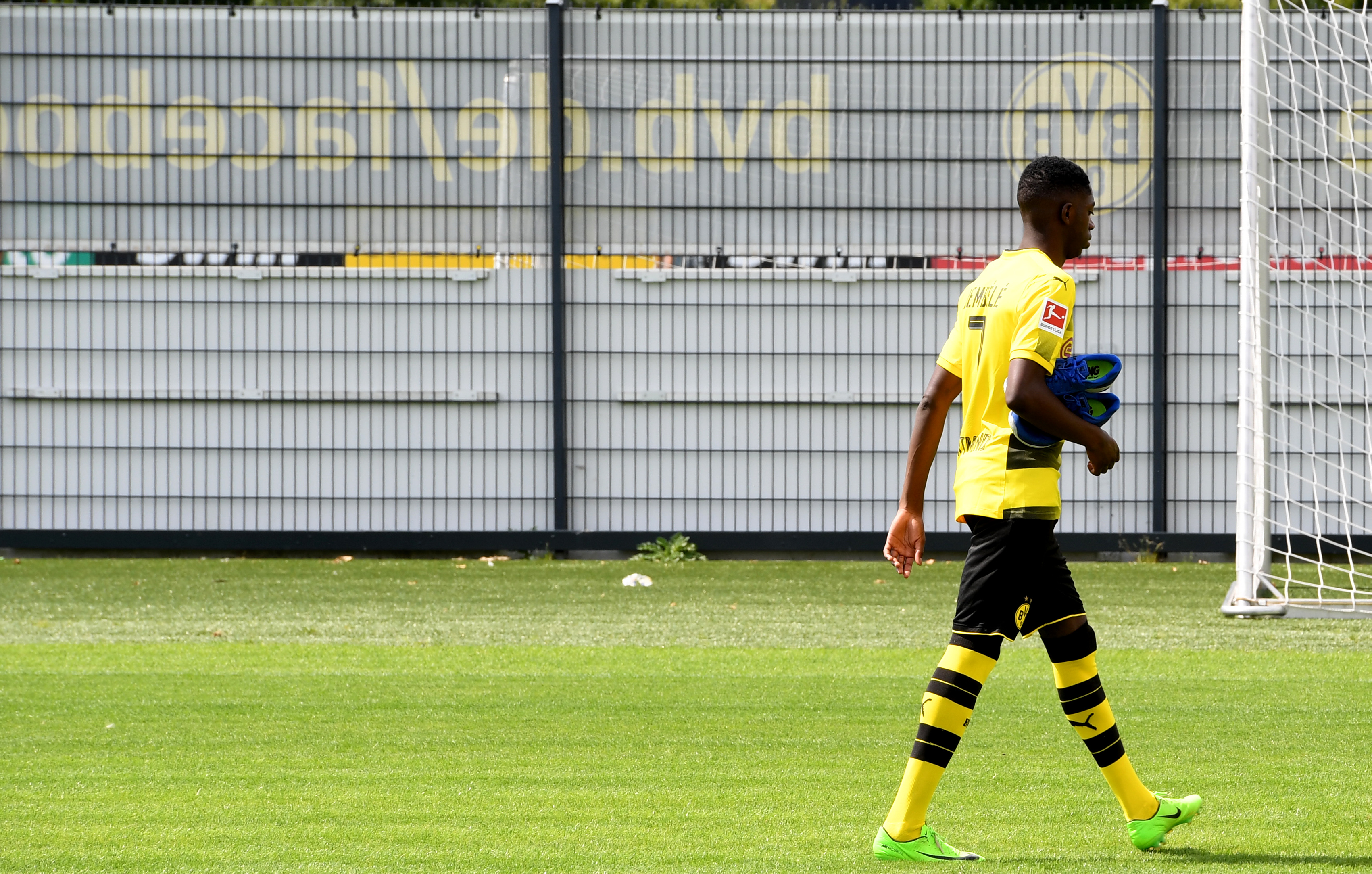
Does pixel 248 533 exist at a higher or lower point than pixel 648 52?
lower

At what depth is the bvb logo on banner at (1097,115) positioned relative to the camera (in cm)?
1170

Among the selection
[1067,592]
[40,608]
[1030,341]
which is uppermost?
[1030,341]

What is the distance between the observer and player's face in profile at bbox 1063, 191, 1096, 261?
3445mm

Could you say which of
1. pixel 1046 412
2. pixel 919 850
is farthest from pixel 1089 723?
pixel 1046 412

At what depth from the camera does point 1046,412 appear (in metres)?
3.19

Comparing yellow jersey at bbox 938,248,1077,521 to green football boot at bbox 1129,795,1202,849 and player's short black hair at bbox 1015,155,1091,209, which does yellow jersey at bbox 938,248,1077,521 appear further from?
green football boot at bbox 1129,795,1202,849

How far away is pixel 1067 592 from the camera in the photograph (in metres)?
3.44

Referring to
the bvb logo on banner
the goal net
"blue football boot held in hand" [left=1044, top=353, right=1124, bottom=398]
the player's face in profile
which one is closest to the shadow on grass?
"blue football boot held in hand" [left=1044, top=353, right=1124, bottom=398]

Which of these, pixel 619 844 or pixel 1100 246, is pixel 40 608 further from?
pixel 1100 246

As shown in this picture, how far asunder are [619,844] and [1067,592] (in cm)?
128

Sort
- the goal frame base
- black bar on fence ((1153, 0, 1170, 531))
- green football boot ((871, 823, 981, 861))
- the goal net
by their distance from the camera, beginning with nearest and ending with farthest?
green football boot ((871, 823, 981, 861)), the goal frame base, the goal net, black bar on fence ((1153, 0, 1170, 531))

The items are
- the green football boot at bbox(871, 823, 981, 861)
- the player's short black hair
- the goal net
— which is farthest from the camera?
the goal net

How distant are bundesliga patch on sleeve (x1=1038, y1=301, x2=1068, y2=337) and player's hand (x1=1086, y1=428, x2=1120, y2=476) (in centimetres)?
25

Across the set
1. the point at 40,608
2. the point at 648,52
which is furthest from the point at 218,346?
the point at 648,52
